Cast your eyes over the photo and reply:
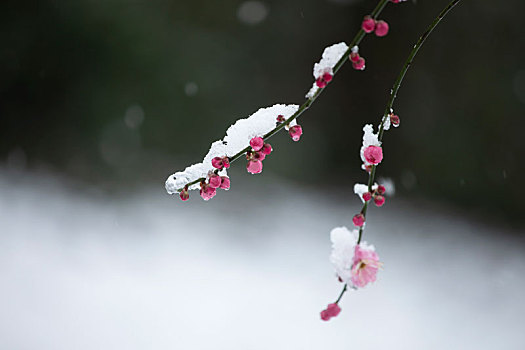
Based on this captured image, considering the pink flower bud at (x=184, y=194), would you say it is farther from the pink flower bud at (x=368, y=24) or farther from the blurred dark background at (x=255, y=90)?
the blurred dark background at (x=255, y=90)

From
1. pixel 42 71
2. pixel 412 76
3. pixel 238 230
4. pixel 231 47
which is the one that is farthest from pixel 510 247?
pixel 42 71

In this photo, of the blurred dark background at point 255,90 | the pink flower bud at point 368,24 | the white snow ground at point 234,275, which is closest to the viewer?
the pink flower bud at point 368,24

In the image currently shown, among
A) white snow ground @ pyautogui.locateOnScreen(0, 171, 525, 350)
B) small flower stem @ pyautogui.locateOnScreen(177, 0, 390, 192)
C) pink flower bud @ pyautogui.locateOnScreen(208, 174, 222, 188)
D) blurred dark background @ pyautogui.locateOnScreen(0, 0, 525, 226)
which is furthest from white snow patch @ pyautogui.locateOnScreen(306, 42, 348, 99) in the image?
blurred dark background @ pyautogui.locateOnScreen(0, 0, 525, 226)

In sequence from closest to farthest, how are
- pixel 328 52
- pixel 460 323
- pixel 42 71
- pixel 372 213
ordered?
pixel 328 52
pixel 460 323
pixel 372 213
pixel 42 71

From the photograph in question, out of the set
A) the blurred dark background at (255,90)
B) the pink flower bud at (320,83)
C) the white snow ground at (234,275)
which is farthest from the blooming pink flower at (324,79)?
the blurred dark background at (255,90)

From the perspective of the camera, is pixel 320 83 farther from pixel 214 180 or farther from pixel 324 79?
pixel 214 180

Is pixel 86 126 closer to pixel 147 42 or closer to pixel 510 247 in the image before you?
pixel 147 42

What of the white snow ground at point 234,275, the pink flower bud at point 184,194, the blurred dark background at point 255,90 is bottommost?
the pink flower bud at point 184,194
